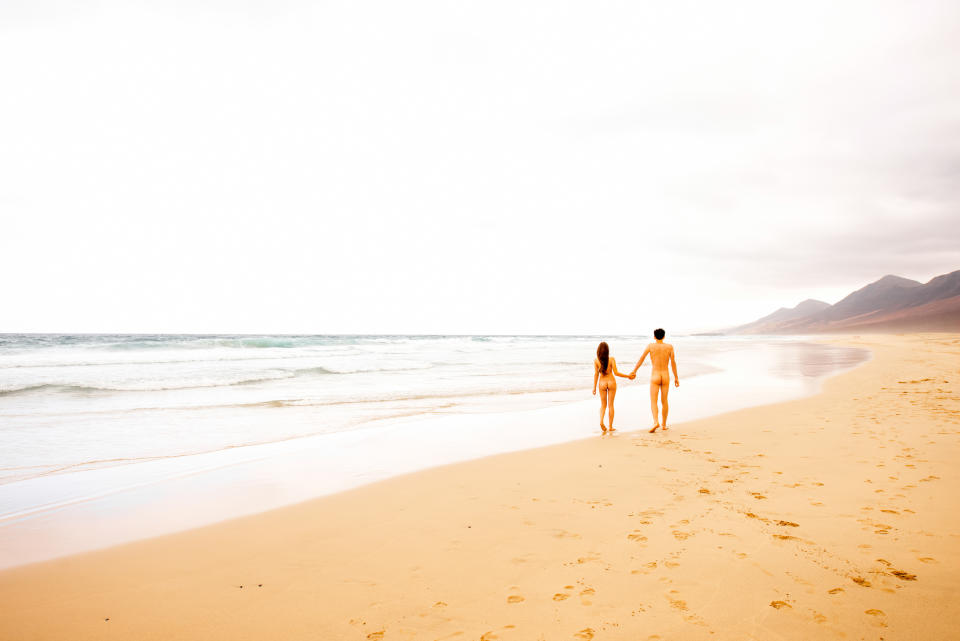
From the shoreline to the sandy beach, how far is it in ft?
1.81

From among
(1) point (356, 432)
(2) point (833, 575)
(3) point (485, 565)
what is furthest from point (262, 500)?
(2) point (833, 575)

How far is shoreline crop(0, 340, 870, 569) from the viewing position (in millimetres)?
5159

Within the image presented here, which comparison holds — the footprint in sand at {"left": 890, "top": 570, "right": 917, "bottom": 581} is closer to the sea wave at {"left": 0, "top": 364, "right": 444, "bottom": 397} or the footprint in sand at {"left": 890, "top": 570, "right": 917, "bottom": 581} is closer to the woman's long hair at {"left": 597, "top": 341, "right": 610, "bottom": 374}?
the woman's long hair at {"left": 597, "top": 341, "right": 610, "bottom": 374}

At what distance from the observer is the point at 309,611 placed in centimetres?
333

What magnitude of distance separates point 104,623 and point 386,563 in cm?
208

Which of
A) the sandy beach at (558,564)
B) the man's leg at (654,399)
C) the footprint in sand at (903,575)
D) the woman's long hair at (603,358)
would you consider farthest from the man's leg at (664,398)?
the footprint in sand at (903,575)

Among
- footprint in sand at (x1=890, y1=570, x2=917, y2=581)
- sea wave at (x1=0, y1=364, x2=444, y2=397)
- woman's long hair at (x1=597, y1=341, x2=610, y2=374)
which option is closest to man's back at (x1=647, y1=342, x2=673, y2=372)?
woman's long hair at (x1=597, y1=341, x2=610, y2=374)

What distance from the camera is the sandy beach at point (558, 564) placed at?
121 inches

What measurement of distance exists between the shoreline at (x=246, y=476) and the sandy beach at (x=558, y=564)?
55 cm

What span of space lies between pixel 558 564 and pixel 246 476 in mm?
5365

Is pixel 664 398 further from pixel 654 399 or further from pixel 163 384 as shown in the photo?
pixel 163 384

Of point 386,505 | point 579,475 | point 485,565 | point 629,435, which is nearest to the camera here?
point 485,565

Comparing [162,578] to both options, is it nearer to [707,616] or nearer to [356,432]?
[707,616]

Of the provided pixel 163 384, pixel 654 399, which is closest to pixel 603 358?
pixel 654 399
